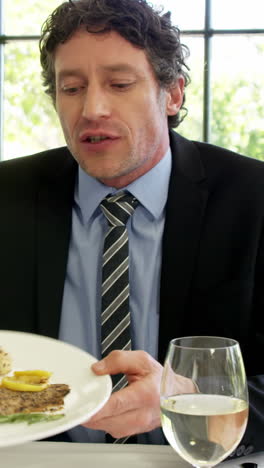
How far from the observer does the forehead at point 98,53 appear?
1.86 m

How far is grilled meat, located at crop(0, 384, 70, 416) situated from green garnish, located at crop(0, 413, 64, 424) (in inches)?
0.7

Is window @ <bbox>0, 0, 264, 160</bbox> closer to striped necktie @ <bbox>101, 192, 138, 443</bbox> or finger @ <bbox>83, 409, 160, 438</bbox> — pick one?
striped necktie @ <bbox>101, 192, 138, 443</bbox>

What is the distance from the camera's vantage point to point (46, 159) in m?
2.26

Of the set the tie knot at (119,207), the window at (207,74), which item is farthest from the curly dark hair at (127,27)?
the window at (207,74)

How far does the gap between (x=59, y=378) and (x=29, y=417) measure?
171mm

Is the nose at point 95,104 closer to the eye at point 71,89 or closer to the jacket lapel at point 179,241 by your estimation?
the eye at point 71,89

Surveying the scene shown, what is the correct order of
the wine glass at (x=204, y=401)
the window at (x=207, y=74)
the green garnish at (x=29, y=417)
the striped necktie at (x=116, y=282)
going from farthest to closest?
the window at (x=207, y=74) < the striped necktie at (x=116, y=282) < the green garnish at (x=29, y=417) < the wine glass at (x=204, y=401)

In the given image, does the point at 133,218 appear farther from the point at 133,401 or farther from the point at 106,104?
the point at 133,401

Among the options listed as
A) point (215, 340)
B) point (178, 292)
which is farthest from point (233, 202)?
point (215, 340)

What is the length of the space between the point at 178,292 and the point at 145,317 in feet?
0.36

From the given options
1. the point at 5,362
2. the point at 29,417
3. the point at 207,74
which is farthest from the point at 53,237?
the point at 207,74

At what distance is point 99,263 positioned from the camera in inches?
75.5

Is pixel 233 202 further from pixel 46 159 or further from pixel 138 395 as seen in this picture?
pixel 138 395

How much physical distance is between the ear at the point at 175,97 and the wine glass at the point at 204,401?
1427 mm
